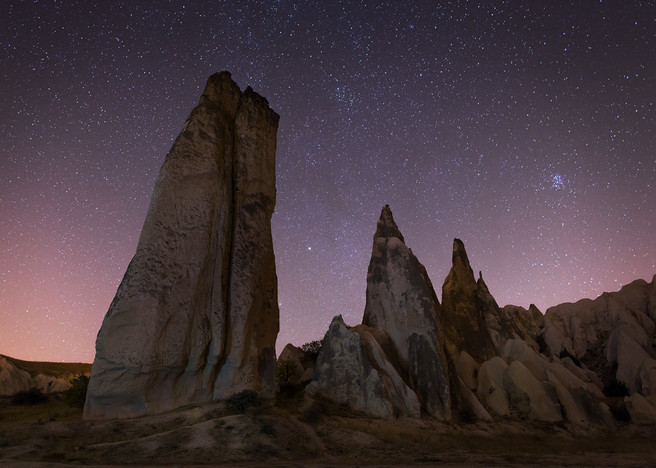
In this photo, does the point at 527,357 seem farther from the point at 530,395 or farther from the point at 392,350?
the point at 392,350

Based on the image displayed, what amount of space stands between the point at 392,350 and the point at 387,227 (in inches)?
365

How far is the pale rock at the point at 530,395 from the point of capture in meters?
24.1

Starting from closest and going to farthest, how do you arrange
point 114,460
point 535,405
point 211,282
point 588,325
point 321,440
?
point 114,460, point 321,440, point 211,282, point 535,405, point 588,325

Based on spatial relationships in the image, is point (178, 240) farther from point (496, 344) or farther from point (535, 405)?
point (496, 344)

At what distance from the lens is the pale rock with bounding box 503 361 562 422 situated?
24.1 m

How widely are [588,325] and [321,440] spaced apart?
49.8m

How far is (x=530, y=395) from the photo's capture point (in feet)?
80.8

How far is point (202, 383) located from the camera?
1814cm

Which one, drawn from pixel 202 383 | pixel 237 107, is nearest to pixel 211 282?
pixel 202 383

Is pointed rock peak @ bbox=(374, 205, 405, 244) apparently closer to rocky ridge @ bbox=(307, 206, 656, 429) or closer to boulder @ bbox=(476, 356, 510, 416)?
rocky ridge @ bbox=(307, 206, 656, 429)

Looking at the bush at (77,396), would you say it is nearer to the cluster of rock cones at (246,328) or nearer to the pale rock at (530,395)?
the cluster of rock cones at (246,328)

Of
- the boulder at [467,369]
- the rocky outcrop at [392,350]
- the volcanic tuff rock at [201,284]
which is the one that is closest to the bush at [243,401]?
the volcanic tuff rock at [201,284]

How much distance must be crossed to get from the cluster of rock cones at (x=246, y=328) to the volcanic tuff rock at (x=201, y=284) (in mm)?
53

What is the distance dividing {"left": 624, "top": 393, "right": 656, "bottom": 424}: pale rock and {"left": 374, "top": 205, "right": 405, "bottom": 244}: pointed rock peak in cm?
1729
